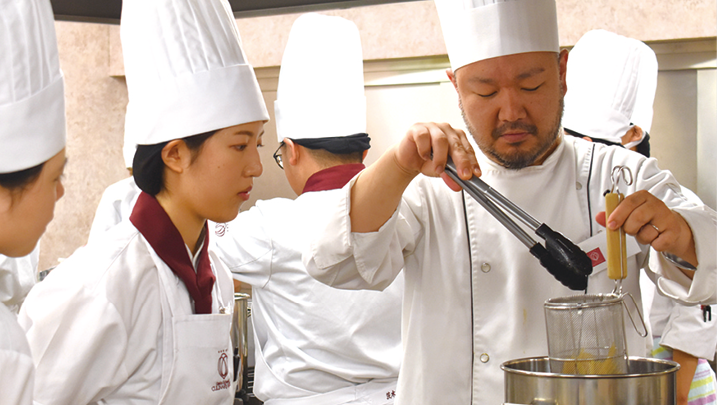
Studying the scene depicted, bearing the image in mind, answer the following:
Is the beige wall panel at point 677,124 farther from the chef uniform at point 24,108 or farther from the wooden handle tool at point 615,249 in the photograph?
the chef uniform at point 24,108

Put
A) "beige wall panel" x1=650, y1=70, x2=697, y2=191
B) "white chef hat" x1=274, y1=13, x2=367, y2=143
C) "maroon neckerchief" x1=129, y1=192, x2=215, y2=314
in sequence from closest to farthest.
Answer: "maroon neckerchief" x1=129, y1=192, x2=215, y2=314 → "white chef hat" x1=274, y1=13, x2=367, y2=143 → "beige wall panel" x1=650, y1=70, x2=697, y2=191

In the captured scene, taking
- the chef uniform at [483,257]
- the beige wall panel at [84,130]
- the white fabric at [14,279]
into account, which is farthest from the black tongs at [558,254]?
the beige wall panel at [84,130]

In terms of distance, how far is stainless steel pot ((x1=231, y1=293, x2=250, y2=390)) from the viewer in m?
1.98

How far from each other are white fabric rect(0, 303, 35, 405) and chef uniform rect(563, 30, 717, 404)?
1.71 metres

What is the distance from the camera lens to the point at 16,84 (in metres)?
0.77

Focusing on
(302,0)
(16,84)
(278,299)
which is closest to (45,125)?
(16,84)

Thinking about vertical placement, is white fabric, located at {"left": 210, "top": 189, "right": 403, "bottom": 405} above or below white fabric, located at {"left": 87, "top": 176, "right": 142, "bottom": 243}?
below

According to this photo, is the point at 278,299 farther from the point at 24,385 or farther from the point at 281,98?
the point at 24,385

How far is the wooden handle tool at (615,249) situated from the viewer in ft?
2.80

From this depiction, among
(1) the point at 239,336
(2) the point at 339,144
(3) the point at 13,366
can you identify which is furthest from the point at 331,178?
(3) the point at 13,366

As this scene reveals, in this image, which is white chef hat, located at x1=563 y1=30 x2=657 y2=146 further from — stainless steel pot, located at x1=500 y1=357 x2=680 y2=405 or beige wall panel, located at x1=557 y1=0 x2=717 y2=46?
stainless steel pot, located at x1=500 y1=357 x2=680 y2=405

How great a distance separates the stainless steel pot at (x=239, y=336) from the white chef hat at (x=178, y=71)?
0.93 m

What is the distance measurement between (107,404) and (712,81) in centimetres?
230

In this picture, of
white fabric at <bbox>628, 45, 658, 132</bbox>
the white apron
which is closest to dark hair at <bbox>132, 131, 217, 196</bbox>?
the white apron
